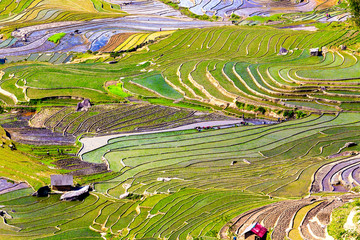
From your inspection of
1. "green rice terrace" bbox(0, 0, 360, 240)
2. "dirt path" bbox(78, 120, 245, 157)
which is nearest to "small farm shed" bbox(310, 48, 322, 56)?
"green rice terrace" bbox(0, 0, 360, 240)

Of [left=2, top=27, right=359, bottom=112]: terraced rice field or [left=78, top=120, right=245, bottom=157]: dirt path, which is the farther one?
[left=2, top=27, right=359, bottom=112]: terraced rice field

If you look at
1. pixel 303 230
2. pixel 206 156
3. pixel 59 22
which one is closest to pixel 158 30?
pixel 59 22

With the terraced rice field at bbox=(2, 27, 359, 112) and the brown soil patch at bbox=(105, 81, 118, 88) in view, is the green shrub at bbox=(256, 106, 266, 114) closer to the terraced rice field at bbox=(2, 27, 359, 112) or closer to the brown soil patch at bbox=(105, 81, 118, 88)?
the terraced rice field at bbox=(2, 27, 359, 112)

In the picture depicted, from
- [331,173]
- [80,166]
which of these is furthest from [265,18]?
[331,173]

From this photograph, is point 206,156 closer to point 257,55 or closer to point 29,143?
point 29,143

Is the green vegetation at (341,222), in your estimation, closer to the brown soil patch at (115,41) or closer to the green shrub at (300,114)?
the green shrub at (300,114)
